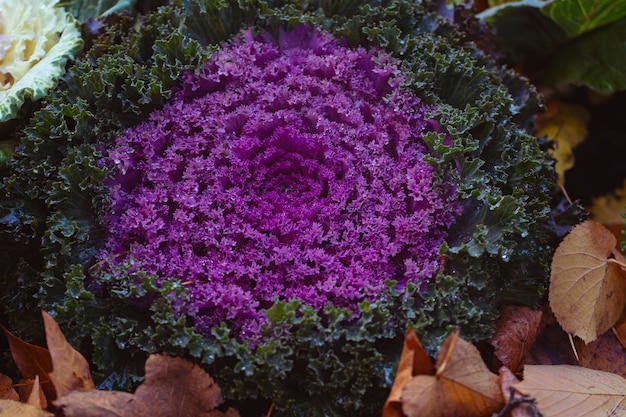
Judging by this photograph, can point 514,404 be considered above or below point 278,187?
below

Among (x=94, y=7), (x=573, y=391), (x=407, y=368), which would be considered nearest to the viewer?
(x=407, y=368)

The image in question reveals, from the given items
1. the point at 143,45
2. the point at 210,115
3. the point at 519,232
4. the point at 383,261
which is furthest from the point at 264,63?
the point at 519,232

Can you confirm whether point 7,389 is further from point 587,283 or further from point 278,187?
point 587,283

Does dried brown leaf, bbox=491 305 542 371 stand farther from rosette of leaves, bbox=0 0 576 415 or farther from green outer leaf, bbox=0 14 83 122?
green outer leaf, bbox=0 14 83 122

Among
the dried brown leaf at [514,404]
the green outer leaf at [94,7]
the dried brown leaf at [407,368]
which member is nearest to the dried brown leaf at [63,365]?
the dried brown leaf at [407,368]

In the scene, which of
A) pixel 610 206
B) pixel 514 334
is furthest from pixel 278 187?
pixel 610 206

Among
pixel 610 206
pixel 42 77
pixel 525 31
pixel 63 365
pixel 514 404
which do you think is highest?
pixel 42 77

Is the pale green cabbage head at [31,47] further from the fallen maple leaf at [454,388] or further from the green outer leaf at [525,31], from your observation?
the green outer leaf at [525,31]
